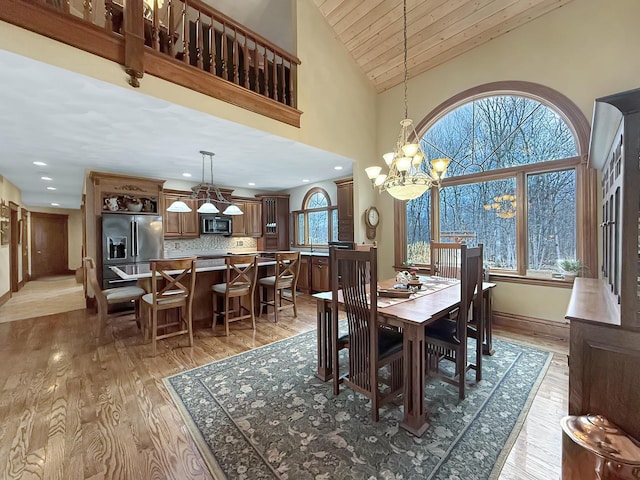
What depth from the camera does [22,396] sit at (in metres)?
2.17

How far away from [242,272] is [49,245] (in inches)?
401

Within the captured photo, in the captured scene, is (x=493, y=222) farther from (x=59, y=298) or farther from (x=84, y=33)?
(x=59, y=298)

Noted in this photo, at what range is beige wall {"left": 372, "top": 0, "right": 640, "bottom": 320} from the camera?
9.57 feet

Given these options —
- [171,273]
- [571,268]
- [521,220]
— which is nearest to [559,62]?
[521,220]

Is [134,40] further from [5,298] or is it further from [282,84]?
[5,298]

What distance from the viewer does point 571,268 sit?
317cm

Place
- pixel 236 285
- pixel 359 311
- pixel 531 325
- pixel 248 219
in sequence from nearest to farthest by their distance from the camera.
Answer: pixel 359 311 → pixel 531 325 → pixel 236 285 → pixel 248 219

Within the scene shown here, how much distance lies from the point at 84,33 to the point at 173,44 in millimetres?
838

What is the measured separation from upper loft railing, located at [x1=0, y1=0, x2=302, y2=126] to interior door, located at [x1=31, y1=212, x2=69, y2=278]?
8.85 meters

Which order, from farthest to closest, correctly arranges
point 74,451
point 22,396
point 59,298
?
point 59,298
point 22,396
point 74,451

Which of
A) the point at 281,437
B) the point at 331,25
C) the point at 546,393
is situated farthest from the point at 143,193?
the point at 546,393

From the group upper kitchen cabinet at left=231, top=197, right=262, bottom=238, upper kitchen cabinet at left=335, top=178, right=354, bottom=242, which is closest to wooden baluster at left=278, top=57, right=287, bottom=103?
upper kitchen cabinet at left=335, top=178, right=354, bottom=242

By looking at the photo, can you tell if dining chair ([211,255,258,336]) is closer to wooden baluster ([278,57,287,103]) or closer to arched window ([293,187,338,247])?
wooden baluster ([278,57,287,103])

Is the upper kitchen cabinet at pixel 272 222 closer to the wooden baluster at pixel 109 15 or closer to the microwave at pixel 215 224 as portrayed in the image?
the microwave at pixel 215 224
